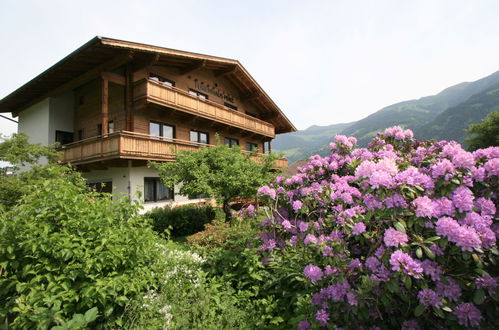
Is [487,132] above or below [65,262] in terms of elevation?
above

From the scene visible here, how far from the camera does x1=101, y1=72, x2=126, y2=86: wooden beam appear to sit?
13070 mm

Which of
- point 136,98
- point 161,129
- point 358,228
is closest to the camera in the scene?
point 358,228

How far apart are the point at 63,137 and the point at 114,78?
738 cm

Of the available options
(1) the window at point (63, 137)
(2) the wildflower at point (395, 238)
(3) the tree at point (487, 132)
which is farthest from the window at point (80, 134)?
(3) the tree at point (487, 132)

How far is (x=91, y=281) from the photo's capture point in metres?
2.98

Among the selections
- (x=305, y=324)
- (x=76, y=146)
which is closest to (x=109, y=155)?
(x=76, y=146)

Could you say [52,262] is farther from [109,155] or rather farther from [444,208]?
[109,155]

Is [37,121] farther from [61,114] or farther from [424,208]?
[424,208]

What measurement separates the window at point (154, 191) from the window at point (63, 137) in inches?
316

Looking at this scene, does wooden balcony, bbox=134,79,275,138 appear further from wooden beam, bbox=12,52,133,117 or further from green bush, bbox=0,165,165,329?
green bush, bbox=0,165,165,329

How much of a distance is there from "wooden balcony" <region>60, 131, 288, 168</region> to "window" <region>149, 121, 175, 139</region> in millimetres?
1932

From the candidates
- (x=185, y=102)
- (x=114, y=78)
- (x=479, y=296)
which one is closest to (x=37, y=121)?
(x=114, y=78)

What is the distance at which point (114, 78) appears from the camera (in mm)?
13664

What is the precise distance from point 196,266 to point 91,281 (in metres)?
1.92
